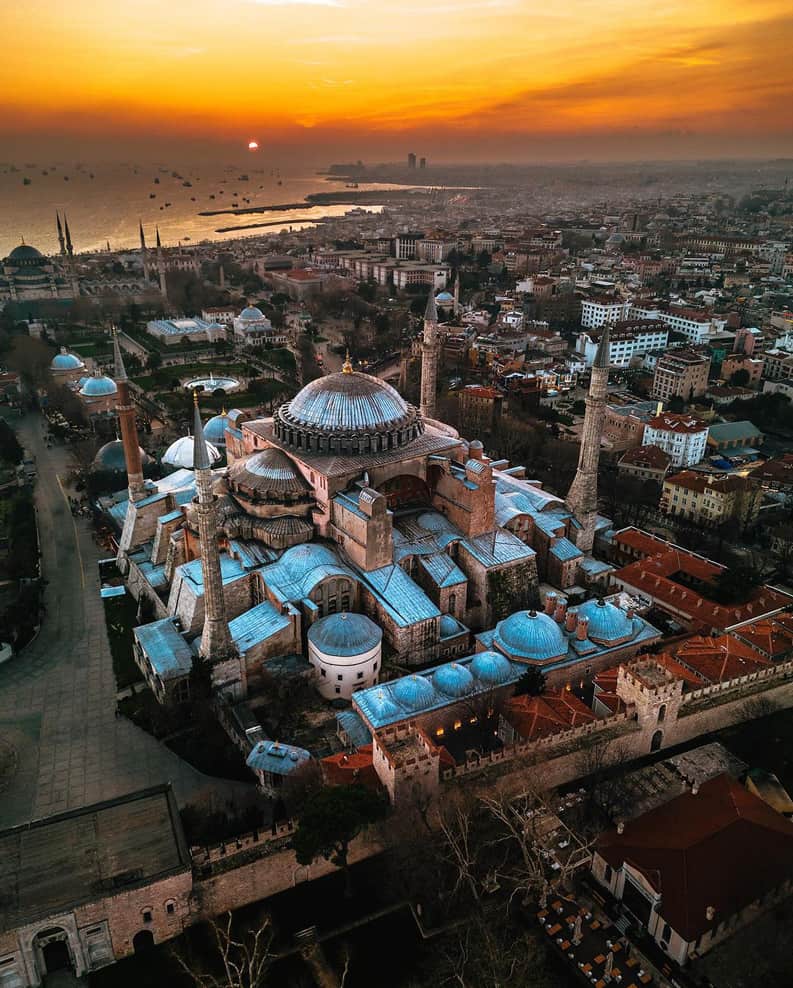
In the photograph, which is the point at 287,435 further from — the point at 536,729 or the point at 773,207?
the point at 773,207

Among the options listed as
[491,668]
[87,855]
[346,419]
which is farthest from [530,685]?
[87,855]

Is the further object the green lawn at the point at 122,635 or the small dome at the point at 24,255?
the small dome at the point at 24,255

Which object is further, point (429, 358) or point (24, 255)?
point (24, 255)

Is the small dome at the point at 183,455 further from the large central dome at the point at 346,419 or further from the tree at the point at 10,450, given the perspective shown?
the tree at the point at 10,450

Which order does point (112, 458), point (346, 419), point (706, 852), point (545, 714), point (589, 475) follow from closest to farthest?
point (706, 852) < point (545, 714) < point (346, 419) < point (589, 475) < point (112, 458)

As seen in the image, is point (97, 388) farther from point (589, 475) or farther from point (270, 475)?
point (589, 475)

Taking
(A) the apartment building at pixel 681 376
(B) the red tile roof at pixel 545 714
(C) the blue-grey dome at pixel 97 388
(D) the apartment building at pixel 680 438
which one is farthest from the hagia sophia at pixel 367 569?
(A) the apartment building at pixel 681 376
